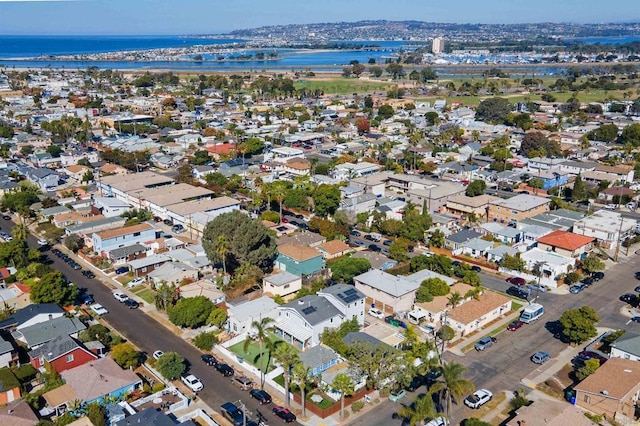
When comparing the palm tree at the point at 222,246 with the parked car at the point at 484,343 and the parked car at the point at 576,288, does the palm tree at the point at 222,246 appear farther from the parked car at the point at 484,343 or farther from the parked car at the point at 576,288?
the parked car at the point at 576,288

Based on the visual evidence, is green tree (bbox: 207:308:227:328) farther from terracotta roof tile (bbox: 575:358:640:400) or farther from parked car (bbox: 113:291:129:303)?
terracotta roof tile (bbox: 575:358:640:400)

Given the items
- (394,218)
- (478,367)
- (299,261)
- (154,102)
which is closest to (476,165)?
(394,218)

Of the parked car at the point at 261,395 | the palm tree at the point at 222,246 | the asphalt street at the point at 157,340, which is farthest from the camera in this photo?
the palm tree at the point at 222,246

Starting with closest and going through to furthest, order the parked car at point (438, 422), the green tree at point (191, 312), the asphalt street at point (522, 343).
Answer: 1. the parked car at point (438, 422)
2. the asphalt street at point (522, 343)
3. the green tree at point (191, 312)

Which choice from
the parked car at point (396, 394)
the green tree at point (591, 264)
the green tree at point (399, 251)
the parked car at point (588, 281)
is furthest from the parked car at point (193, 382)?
the green tree at point (591, 264)

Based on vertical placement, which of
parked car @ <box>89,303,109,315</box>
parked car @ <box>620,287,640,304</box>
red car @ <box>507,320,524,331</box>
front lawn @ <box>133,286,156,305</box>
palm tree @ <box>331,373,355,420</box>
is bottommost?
parked car @ <box>620,287,640,304</box>

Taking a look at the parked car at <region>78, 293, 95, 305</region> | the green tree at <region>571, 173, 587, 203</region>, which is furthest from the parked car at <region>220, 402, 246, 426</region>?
the green tree at <region>571, 173, 587, 203</region>

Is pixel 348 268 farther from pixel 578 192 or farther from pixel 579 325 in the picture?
pixel 578 192
